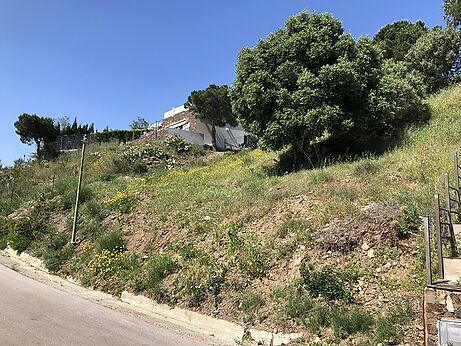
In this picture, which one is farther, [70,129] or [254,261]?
[70,129]

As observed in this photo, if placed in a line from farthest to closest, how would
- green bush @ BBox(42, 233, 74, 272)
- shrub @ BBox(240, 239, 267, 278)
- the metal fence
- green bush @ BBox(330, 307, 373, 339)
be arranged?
the metal fence
green bush @ BBox(42, 233, 74, 272)
shrub @ BBox(240, 239, 267, 278)
green bush @ BBox(330, 307, 373, 339)

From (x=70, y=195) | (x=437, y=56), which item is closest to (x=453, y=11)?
(x=437, y=56)

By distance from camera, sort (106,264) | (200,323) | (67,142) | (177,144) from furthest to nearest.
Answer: (67,142) → (177,144) → (106,264) → (200,323)

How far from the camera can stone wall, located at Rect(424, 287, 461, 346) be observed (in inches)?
189

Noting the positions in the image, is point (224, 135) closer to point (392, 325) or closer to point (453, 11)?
point (453, 11)

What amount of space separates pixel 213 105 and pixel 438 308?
30.0 m

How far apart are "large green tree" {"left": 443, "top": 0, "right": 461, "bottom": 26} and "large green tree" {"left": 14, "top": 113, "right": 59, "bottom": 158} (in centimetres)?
3878

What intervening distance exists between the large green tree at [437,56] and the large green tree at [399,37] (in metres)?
1.88

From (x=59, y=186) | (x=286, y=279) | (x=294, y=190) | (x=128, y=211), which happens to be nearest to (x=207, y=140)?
(x=59, y=186)

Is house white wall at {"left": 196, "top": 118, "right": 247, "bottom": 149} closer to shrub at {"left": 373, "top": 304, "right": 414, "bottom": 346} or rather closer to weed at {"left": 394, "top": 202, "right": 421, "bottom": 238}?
weed at {"left": 394, "top": 202, "right": 421, "bottom": 238}

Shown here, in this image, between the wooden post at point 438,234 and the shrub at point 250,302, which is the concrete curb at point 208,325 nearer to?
the shrub at point 250,302

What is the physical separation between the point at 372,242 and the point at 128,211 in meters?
10.2

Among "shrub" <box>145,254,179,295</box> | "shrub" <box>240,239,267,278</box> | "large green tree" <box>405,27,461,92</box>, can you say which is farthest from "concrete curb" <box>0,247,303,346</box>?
"large green tree" <box>405,27,461,92</box>

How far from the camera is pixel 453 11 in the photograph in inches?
826
